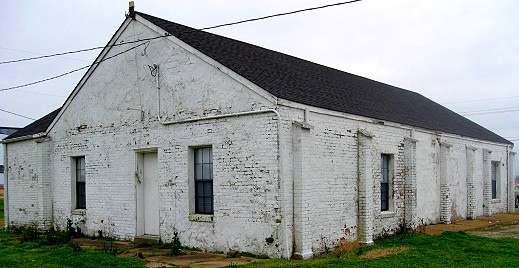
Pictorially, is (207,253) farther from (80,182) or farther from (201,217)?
(80,182)

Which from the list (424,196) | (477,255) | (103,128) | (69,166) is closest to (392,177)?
(424,196)

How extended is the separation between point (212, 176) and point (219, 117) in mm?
1599

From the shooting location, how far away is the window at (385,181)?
17156 mm

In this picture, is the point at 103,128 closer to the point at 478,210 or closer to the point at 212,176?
the point at 212,176

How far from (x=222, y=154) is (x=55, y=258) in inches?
180

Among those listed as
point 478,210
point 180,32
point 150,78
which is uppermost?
point 180,32

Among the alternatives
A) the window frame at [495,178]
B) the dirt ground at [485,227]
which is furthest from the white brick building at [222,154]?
the window frame at [495,178]

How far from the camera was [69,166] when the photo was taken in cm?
1792

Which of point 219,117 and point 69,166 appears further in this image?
point 69,166

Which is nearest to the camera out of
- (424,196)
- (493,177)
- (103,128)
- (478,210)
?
(103,128)

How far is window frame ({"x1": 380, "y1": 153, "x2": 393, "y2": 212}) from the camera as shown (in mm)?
17156

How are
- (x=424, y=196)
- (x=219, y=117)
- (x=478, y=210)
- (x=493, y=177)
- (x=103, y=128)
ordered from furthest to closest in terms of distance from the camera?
1. (x=493, y=177)
2. (x=478, y=210)
3. (x=424, y=196)
4. (x=103, y=128)
5. (x=219, y=117)

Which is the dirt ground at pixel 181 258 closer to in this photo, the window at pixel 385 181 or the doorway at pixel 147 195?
the doorway at pixel 147 195

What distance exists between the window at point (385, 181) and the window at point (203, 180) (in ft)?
19.9
